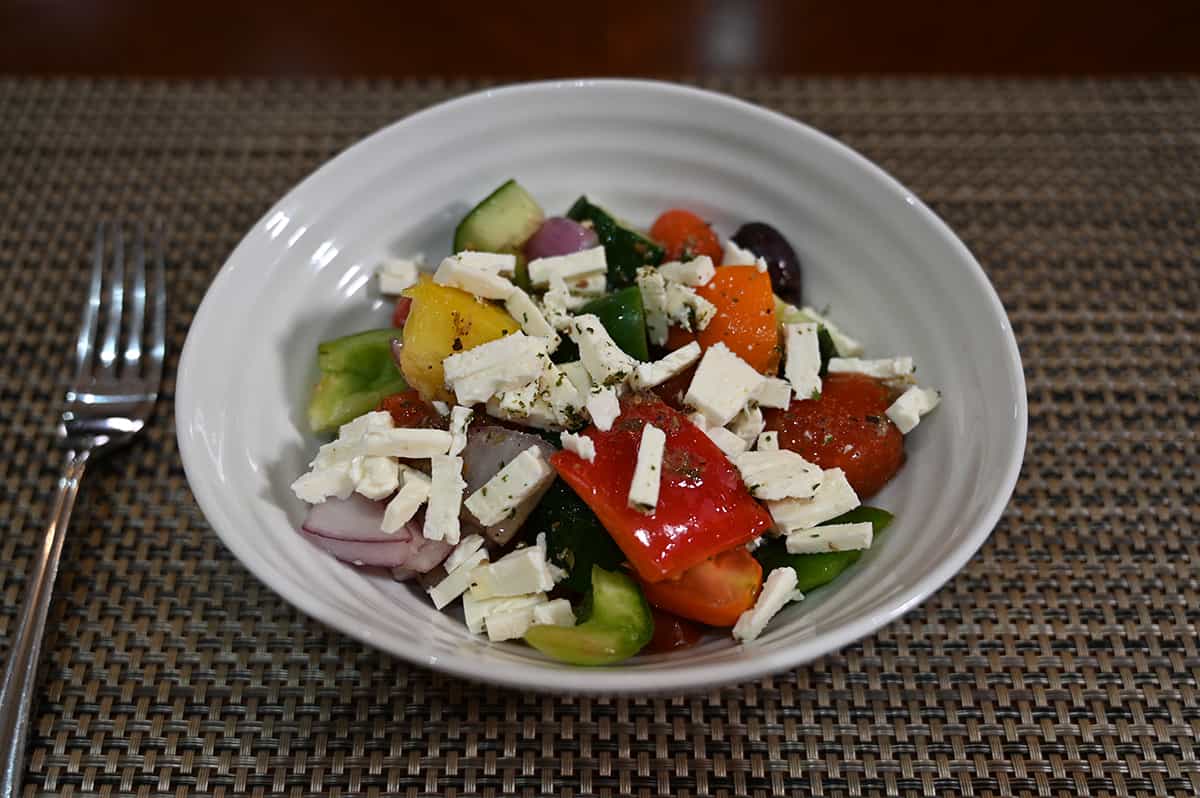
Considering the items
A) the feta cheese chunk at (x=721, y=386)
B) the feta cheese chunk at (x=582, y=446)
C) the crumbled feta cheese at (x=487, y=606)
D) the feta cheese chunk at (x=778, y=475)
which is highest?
the feta cheese chunk at (x=582, y=446)

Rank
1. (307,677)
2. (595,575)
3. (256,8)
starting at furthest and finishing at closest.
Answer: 1. (256,8)
2. (307,677)
3. (595,575)

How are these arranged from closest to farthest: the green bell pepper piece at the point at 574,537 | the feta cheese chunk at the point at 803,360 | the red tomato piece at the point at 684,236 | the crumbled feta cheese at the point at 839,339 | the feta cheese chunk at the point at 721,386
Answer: the green bell pepper piece at the point at 574,537 → the feta cheese chunk at the point at 721,386 → the feta cheese chunk at the point at 803,360 → the crumbled feta cheese at the point at 839,339 → the red tomato piece at the point at 684,236

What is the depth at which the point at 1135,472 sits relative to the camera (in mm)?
1813

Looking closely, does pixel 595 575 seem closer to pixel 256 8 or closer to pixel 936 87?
pixel 936 87

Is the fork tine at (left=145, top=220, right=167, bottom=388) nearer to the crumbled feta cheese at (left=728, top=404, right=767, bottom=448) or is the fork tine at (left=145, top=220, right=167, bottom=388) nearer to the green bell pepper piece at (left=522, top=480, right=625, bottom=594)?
the green bell pepper piece at (left=522, top=480, right=625, bottom=594)

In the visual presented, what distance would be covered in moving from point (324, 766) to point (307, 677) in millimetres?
158

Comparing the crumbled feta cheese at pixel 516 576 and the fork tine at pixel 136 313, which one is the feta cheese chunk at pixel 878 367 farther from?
the fork tine at pixel 136 313

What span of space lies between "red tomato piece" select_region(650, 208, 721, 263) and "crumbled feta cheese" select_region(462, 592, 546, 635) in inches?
30.1

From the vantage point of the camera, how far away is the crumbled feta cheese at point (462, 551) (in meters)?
1.39

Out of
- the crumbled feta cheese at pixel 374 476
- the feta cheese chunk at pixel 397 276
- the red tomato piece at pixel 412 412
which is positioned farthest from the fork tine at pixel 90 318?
the crumbled feta cheese at pixel 374 476

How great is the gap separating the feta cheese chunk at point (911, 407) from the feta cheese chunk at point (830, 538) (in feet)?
0.75

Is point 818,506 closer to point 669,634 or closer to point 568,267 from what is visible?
point 669,634

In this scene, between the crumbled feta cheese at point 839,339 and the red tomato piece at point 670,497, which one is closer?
the red tomato piece at point 670,497

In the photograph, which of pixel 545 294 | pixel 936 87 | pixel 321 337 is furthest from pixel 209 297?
pixel 936 87
